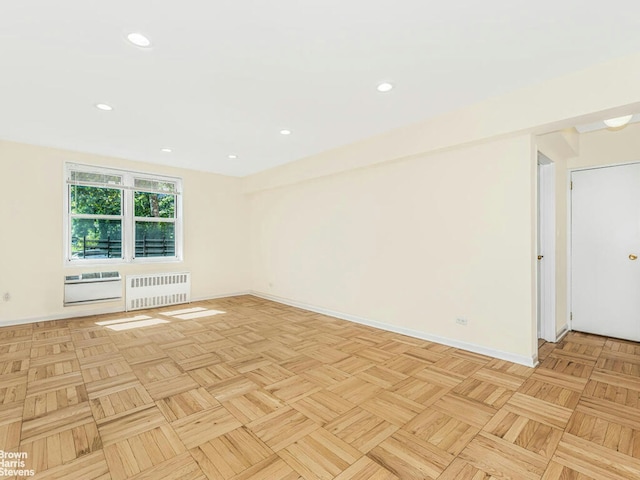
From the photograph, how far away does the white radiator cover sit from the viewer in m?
5.07

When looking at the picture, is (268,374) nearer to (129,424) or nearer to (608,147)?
(129,424)

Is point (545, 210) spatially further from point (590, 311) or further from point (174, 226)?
point (174, 226)

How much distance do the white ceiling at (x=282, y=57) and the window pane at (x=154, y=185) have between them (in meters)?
1.70

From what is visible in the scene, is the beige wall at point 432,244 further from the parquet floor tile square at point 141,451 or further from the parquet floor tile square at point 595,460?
the parquet floor tile square at point 141,451

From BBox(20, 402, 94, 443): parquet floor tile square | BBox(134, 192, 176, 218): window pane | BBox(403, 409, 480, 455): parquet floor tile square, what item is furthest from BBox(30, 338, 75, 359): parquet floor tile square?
BBox(403, 409, 480, 455): parquet floor tile square

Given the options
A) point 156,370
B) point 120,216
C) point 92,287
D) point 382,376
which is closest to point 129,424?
point 156,370

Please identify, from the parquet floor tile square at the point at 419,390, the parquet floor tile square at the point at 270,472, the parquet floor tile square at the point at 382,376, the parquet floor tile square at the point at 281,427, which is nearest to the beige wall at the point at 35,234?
the parquet floor tile square at the point at 281,427

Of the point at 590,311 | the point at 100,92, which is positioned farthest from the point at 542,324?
the point at 100,92

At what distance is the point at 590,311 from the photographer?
383 centimetres

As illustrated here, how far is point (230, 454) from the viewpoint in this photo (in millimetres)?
1729

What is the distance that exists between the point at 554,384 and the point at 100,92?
4584mm

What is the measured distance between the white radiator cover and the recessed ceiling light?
3.96 metres

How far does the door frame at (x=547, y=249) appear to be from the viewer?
11.7ft

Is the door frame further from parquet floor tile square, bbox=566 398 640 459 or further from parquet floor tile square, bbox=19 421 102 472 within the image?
parquet floor tile square, bbox=19 421 102 472
